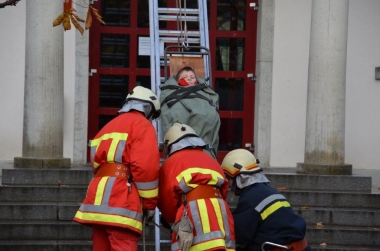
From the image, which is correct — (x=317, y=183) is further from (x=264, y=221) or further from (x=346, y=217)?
(x=264, y=221)

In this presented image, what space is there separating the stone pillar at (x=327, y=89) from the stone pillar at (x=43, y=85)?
3.20 metres

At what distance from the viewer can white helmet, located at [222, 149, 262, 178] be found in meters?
6.77

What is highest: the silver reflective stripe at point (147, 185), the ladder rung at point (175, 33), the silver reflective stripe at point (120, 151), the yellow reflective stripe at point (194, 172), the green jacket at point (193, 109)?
the ladder rung at point (175, 33)

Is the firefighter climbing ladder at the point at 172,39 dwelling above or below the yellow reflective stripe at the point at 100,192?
above

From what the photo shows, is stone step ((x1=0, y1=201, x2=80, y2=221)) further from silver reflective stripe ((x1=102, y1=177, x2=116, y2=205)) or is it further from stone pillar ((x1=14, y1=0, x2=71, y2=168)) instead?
silver reflective stripe ((x1=102, y1=177, x2=116, y2=205))

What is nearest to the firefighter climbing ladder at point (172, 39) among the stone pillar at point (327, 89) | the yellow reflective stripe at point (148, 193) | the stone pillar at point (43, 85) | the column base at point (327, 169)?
the stone pillar at point (43, 85)

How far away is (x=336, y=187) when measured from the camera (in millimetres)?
10977

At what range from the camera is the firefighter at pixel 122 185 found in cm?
672

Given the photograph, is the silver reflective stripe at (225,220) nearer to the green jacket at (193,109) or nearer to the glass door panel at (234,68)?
the green jacket at (193,109)

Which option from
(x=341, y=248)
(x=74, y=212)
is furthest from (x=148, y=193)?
(x=341, y=248)

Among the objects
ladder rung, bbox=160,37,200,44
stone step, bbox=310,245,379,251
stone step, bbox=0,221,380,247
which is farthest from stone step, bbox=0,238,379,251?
ladder rung, bbox=160,37,200,44

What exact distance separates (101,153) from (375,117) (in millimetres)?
7114

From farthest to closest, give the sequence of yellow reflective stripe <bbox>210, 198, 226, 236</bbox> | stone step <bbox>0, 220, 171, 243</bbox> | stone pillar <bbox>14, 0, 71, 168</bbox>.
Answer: stone pillar <bbox>14, 0, 71, 168</bbox> → stone step <bbox>0, 220, 171, 243</bbox> → yellow reflective stripe <bbox>210, 198, 226, 236</bbox>

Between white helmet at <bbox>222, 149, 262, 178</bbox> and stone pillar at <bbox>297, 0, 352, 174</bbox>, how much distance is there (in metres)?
4.58
